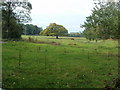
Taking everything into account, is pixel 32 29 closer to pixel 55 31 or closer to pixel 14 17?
pixel 55 31

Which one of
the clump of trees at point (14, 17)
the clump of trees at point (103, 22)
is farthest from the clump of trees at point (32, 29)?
the clump of trees at point (103, 22)

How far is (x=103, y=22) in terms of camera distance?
33.9 ft

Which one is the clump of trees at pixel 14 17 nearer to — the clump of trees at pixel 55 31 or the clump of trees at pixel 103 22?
the clump of trees at pixel 55 31

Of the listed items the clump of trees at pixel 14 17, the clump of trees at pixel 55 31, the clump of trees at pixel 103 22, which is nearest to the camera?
the clump of trees at pixel 103 22

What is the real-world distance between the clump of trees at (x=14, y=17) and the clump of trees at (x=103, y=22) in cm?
1446

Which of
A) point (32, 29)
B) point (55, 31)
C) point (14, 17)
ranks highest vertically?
point (14, 17)

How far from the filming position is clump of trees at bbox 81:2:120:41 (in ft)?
30.0

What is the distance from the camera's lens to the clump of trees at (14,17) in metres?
23.3

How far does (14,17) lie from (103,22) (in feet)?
60.2

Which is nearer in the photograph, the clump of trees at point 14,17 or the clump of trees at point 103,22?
the clump of trees at point 103,22

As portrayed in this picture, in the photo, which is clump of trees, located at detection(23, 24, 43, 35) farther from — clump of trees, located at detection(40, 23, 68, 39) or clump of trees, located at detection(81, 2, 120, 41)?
clump of trees, located at detection(81, 2, 120, 41)

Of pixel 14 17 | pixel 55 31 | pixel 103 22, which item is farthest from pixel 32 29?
pixel 103 22

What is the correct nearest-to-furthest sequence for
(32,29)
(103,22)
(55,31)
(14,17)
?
(103,22) < (55,31) < (32,29) < (14,17)

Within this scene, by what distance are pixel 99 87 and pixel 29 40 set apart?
18226mm
